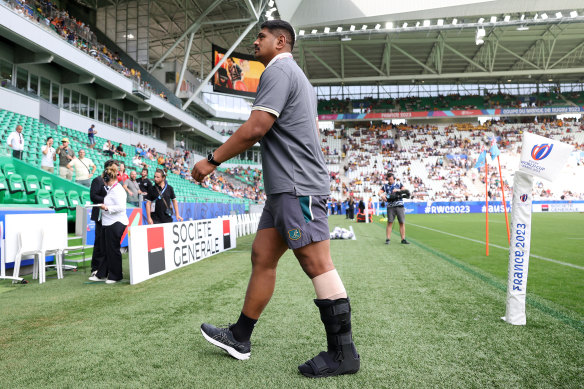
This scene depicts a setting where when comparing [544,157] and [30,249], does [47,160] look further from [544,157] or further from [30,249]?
[544,157]

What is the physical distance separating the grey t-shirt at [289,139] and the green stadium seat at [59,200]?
8968mm

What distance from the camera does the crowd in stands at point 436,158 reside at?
4016cm

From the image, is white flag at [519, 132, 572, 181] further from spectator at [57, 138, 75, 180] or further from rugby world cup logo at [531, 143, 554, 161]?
spectator at [57, 138, 75, 180]

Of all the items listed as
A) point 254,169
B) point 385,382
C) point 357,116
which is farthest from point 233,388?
point 357,116

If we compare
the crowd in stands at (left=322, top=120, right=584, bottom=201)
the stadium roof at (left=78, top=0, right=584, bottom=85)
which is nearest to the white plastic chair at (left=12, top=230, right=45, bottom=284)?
the stadium roof at (left=78, top=0, right=584, bottom=85)

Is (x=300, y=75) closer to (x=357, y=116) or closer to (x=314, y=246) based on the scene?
(x=314, y=246)

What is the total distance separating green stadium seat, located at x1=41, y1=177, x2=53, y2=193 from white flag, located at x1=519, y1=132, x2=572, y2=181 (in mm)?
10214

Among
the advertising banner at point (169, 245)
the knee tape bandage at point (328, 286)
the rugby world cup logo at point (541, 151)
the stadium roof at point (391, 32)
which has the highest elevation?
the stadium roof at point (391, 32)

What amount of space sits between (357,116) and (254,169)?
15544 millimetres

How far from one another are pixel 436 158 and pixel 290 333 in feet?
151

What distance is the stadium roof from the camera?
98.1ft

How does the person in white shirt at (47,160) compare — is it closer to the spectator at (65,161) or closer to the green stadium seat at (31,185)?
the spectator at (65,161)

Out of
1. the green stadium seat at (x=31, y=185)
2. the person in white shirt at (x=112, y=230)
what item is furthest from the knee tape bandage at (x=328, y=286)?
the green stadium seat at (x=31, y=185)

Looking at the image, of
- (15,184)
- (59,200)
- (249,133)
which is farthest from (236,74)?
(249,133)
